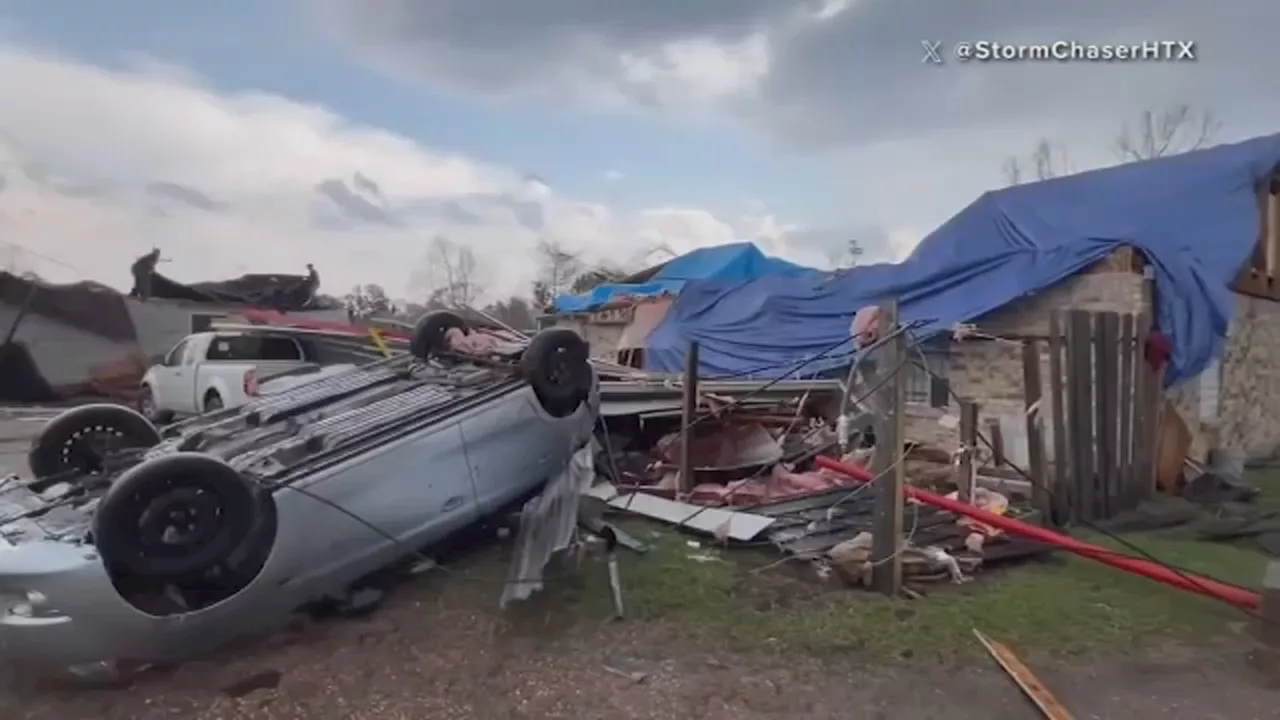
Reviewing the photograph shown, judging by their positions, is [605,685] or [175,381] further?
[175,381]

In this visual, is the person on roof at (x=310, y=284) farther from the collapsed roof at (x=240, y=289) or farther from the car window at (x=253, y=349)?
the car window at (x=253, y=349)

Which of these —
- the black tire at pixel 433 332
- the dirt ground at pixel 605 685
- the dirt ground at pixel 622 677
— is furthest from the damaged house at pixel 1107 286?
the dirt ground at pixel 605 685

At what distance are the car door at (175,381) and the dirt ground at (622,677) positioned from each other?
11.6 m

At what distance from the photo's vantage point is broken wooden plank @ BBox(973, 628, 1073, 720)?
421cm

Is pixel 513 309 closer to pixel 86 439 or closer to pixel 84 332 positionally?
pixel 84 332

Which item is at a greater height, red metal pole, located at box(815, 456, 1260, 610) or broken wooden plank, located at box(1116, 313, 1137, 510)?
broken wooden plank, located at box(1116, 313, 1137, 510)

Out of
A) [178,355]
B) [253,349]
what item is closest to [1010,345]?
[253,349]

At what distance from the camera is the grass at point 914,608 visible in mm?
5172

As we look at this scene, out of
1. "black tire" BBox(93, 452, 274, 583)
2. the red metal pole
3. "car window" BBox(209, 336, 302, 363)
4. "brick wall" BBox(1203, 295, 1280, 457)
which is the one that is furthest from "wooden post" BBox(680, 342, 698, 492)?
"car window" BBox(209, 336, 302, 363)

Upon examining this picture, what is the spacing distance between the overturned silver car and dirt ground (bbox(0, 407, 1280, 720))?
24 cm

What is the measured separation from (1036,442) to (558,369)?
4.03 meters

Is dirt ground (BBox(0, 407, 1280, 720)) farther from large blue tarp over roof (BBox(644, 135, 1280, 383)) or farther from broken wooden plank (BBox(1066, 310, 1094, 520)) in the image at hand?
large blue tarp over roof (BBox(644, 135, 1280, 383))

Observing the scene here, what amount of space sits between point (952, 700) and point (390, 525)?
10.4 ft

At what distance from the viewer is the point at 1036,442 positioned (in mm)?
7711
